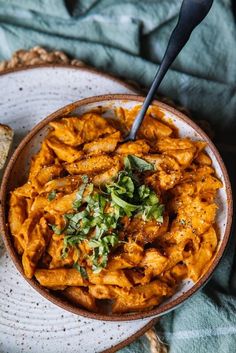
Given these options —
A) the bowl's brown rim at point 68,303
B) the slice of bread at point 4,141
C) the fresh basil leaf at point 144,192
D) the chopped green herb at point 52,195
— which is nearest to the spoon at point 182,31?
the bowl's brown rim at point 68,303

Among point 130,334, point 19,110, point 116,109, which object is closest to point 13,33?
point 19,110

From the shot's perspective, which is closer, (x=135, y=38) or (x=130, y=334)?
(x=130, y=334)

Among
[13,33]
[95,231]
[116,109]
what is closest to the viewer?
[95,231]

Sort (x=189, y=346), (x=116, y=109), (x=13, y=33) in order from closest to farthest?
1. (x=116, y=109)
2. (x=189, y=346)
3. (x=13, y=33)

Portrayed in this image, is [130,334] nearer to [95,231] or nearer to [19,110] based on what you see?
[95,231]

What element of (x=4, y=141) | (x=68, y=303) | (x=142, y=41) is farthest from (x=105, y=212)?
(x=142, y=41)

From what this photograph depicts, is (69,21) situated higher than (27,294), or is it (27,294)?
(69,21)

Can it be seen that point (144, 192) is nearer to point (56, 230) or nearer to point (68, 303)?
point (56, 230)
